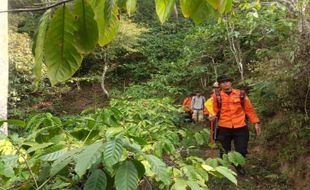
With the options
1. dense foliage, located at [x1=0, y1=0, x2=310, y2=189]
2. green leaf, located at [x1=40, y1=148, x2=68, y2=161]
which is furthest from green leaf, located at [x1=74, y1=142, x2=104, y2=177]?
green leaf, located at [x1=40, y1=148, x2=68, y2=161]

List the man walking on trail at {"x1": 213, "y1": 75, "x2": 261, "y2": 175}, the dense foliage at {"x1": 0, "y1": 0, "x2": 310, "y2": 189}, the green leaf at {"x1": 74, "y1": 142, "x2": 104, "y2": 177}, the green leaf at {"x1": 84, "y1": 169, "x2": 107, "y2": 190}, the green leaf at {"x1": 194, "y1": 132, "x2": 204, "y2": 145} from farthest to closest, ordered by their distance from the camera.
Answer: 1. the man walking on trail at {"x1": 213, "y1": 75, "x2": 261, "y2": 175}
2. the green leaf at {"x1": 194, "y1": 132, "x2": 204, "y2": 145}
3. the dense foliage at {"x1": 0, "y1": 0, "x2": 310, "y2": 189}
4. the green leaf at {"x1": 84, "y1": 169, "x2": 107, "y2": 190}
5. the green leaf at {"x1": 74, "y1": 142, "x2": 104, "y2": 177}

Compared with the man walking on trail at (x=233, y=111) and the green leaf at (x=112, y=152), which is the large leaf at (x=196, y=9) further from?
the man walking on trail at (x=233, y=111)

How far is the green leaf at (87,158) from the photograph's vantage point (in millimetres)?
1174

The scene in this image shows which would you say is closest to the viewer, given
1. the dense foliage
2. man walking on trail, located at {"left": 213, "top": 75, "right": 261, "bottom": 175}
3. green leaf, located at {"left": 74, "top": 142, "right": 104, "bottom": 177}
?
green leaf, located at {"left": 74, "top": 142, "right": 104, "bottom": 177}

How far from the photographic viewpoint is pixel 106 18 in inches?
33.2

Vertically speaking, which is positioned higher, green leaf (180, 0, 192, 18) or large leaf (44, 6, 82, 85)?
green leaf (180, 0, 192, 18)

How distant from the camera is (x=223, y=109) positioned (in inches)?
222

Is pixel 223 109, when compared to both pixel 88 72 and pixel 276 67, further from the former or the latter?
pixel 88 72

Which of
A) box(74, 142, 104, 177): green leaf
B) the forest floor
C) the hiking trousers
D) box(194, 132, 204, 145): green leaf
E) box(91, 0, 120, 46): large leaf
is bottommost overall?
the forest floor

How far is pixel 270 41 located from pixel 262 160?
3876mm

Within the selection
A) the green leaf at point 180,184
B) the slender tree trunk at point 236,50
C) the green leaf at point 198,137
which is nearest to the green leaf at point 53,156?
the green leaf at point 180,184

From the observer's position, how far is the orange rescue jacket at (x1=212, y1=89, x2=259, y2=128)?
5.58 m

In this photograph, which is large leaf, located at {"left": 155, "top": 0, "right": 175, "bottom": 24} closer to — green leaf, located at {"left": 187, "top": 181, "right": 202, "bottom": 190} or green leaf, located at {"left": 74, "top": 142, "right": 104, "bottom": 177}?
green leaf, located at {"left": 74, "top": 142, "right": 104, "bottom": 177}

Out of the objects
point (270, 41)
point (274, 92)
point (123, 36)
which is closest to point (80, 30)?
point (274, 92)
